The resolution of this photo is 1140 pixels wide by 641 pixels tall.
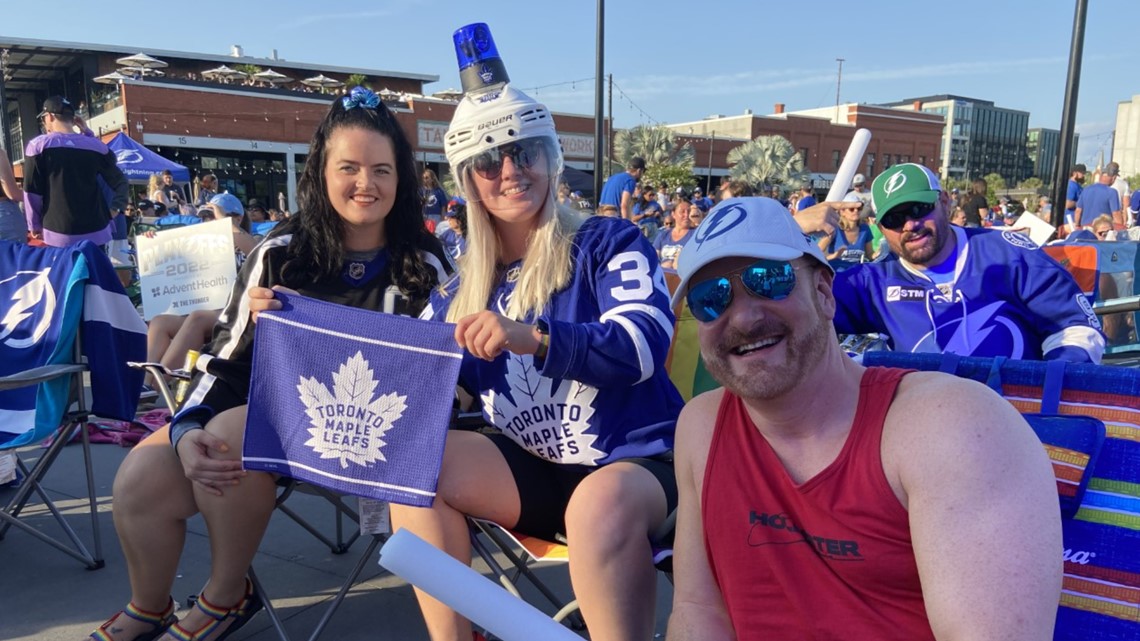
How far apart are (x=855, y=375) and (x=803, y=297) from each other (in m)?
0.17

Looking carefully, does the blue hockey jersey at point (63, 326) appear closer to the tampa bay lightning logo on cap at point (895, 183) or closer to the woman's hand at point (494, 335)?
the woman's hand at point (494, 335)

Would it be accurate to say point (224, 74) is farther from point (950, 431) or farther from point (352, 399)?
point (950, 431)

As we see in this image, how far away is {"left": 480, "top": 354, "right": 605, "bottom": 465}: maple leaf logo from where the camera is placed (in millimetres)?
2006

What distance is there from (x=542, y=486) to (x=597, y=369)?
15.1 inches

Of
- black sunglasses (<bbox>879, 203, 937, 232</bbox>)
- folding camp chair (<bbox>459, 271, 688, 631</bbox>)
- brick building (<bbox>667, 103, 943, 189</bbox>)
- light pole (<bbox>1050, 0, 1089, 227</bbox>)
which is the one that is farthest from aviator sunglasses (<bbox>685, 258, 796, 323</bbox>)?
brick building (<bbox>667, 103, 943, 189</bbox>)

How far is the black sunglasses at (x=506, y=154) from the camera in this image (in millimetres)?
2203

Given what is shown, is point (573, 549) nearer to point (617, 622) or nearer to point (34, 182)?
point (617, 622)

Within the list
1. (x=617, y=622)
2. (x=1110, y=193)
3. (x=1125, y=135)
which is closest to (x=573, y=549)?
(x=617, y=622)

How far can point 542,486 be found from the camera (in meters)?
2.03

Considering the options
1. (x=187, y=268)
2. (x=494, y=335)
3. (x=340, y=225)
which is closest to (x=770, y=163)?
(x=187, y=268)

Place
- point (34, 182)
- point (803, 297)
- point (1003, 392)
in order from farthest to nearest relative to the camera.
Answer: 1. point (34, 182)
2. point (1003, 392)
3. point (803, 297)

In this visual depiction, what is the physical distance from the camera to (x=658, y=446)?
1960 mm

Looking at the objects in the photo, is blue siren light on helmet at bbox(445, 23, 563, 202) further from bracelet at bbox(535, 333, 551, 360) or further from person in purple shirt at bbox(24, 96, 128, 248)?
person in purple shirt at bbox(24, 96, 128, 248)

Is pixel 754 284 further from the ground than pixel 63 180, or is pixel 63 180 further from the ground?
pixel 63 180
